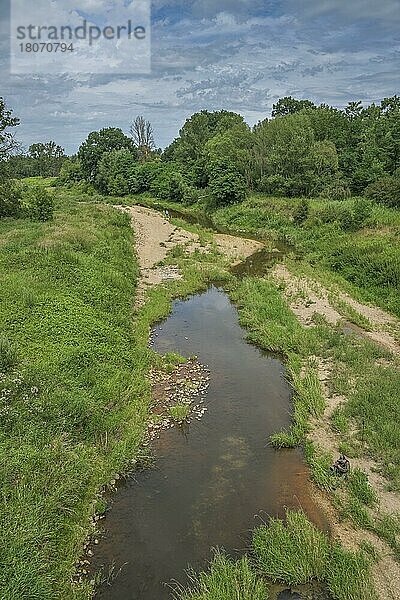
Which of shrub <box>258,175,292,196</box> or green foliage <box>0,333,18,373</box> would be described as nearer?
green foliage <box>0,333,18,373</box>

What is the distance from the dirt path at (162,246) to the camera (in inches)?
1160

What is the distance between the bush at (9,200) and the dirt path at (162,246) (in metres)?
10.4

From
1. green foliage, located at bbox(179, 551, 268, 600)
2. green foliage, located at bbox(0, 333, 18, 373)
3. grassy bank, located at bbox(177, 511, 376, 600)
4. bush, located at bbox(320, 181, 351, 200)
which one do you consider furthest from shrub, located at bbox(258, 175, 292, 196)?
green foliage, located at bbox(179, 551, 268, 600)

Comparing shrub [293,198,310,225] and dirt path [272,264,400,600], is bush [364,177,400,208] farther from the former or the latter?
dirt path [272,264,400,600]

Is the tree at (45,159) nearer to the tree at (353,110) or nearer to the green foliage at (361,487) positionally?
the tree at (353,110)

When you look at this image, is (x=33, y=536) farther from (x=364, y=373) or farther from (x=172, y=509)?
(x=364, y=373)

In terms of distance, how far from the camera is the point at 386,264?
25.1 metres

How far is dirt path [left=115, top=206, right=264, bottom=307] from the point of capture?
2947 centimetres

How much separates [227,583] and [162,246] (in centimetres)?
3140

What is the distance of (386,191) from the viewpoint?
36.8 meters

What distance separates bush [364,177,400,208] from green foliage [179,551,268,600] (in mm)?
32688

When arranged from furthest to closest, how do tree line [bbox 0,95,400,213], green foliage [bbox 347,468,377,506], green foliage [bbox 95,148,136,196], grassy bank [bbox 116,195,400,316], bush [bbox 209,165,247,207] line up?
→ 1. green foliage [bbox 95,148,136,196]
2. bush [bbox 209,165,247,207]
3. tree line [bbox 0,95,400,213]
4. grassy bank [bbox 116,195,400,316]
5. green foliage [bbox 347,468,377,506]

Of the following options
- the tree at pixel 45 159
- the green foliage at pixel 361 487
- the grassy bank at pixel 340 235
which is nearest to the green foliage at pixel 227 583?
the green foliage at pixel 361 487

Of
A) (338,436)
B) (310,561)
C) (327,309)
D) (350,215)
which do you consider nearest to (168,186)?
(350,215)
